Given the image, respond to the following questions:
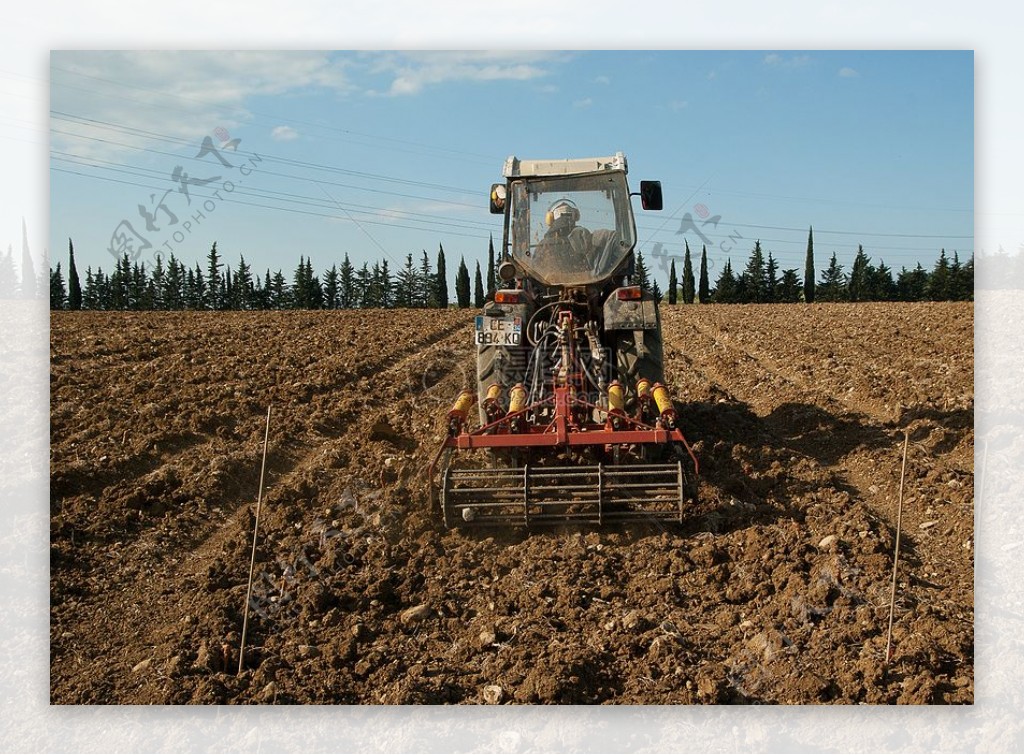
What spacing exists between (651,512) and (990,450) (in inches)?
128

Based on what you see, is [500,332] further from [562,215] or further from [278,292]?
[278,292]

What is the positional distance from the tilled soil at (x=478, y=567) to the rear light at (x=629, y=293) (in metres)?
1.53

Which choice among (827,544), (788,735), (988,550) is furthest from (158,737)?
(988,550)

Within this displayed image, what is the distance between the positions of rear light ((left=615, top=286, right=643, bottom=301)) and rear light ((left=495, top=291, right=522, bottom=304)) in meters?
0.82

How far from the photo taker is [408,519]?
6375 millimetres

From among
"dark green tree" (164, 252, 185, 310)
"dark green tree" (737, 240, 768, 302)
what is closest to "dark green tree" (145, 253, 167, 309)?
"dark green tree" (164, 252, 185, 310)

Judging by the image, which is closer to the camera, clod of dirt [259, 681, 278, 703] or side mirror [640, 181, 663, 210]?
clod of dirt [259, 681, 278, 703]

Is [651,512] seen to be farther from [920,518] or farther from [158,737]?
[158,737]

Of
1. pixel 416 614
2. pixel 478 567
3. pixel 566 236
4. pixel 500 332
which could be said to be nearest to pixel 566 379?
pixel 500 332

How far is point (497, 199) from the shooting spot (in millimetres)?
8211

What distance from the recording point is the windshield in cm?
782

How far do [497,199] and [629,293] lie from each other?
1602 mm

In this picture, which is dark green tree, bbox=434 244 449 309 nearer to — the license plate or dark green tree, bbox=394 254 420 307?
dark green tree, bbox=394 254 420 307

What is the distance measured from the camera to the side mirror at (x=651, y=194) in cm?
775
